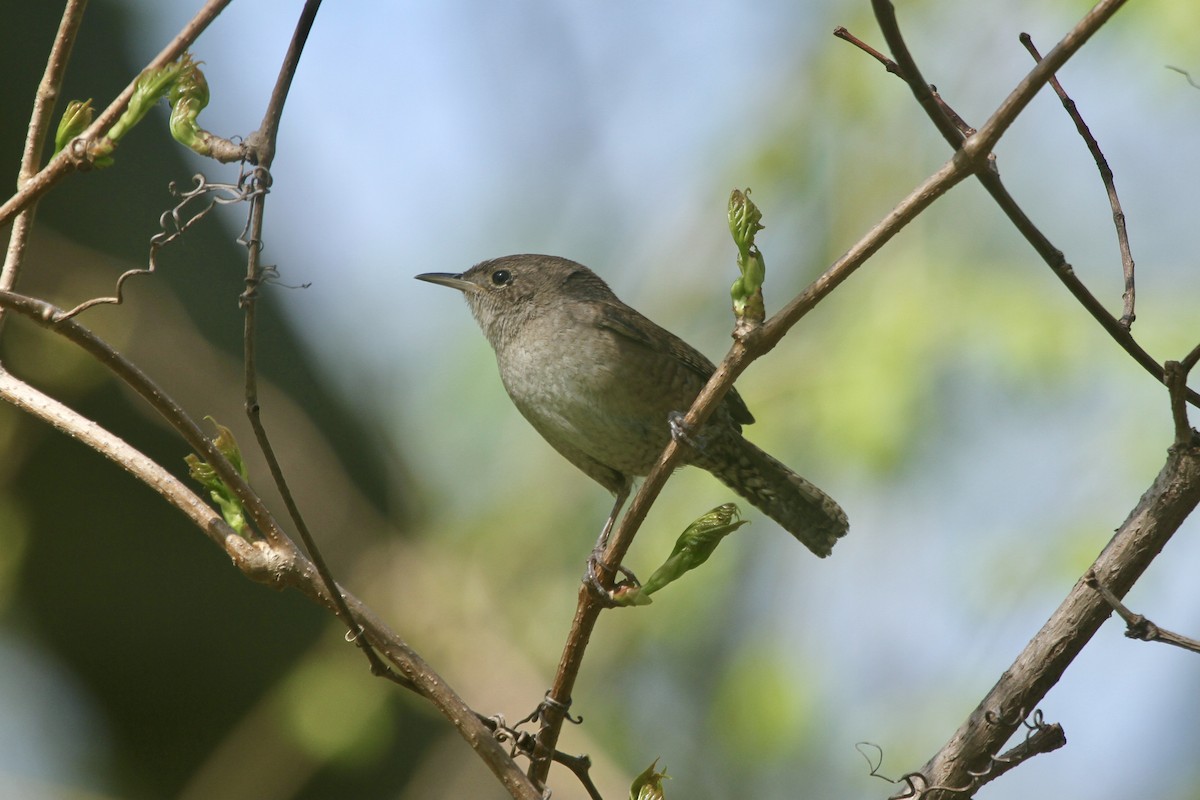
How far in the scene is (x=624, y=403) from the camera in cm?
370

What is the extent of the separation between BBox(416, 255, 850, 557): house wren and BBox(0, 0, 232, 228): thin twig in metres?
2.13

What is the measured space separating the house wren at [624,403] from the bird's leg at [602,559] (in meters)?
0.01

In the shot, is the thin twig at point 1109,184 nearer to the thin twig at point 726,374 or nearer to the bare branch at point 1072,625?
the bare branch at point 1072,625

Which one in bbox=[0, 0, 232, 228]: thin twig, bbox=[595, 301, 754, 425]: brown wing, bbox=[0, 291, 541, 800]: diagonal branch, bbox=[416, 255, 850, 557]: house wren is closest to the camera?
bbox=[0, 0, 232, 228]: thin twig

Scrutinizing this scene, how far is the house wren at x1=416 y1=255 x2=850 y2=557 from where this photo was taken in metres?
3.73

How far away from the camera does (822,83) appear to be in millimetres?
4945

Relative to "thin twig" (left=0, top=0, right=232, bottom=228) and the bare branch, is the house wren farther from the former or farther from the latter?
"thin twig" (left=0, top=0, right=232, bottom=228)

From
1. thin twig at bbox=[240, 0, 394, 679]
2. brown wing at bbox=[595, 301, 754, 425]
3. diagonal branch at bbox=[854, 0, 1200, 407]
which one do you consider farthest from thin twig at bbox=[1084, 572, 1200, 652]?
brown wing at bbox=[595, 301, 754, 425]

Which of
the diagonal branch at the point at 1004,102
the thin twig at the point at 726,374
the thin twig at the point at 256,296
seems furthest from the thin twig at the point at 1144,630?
the thin twig at the point at 256,296

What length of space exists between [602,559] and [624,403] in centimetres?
148

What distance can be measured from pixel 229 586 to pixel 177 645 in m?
0.35

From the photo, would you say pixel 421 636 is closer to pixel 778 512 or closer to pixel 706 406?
pixel 778 512

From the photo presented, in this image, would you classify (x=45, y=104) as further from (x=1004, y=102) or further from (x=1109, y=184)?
(x=1109, y=184)

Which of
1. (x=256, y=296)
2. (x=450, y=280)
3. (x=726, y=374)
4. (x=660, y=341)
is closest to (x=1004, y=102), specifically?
(x=726, y=374)
